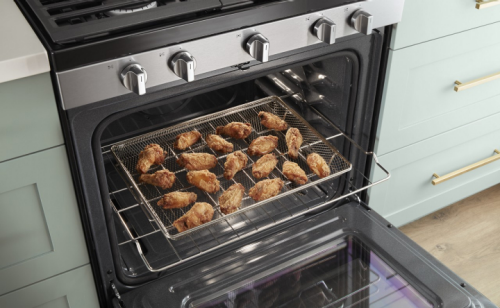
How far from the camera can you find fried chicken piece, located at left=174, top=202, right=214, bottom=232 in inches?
54.7

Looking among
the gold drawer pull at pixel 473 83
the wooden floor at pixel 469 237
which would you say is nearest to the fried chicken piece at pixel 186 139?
the gold drawer pull at pixel 473 83

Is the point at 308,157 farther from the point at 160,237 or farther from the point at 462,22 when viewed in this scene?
the point at 462,22

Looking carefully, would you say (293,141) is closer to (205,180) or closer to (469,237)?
(205,180)

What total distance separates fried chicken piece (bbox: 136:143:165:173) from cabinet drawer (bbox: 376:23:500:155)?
666 mm

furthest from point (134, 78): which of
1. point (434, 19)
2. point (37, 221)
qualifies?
point (434, 19)

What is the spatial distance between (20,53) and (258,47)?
0.49m

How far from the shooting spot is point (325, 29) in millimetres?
1282

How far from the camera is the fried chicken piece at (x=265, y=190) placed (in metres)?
1.47

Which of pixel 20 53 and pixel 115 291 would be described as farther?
pixel 115 291

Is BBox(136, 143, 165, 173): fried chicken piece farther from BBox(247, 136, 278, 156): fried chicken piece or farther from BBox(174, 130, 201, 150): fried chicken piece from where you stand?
BBox(247, 136, 278, 156): fried chicken piece

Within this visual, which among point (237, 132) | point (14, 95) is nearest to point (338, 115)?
point (237, 132)

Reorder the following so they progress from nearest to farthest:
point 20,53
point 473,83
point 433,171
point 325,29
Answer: point 20,53, point 325,29, point 473,83, point 433,171

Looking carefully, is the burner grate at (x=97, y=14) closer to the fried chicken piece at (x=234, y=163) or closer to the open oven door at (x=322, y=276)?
the fried chicken piece at (x=234, y=163)

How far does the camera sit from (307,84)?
1.70m
